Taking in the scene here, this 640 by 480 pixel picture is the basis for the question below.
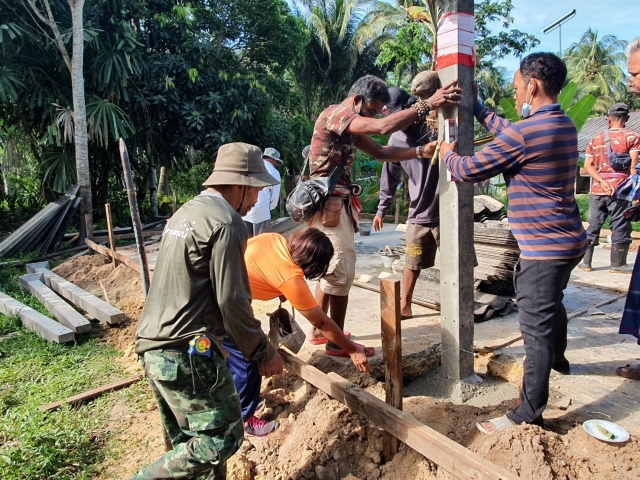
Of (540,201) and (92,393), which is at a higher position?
(540,201)

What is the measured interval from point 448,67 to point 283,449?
236 cm

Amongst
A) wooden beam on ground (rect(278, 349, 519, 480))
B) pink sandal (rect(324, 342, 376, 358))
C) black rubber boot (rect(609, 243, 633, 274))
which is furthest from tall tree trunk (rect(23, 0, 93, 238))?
black rubber boot (rect(609, 243, 633, 274))

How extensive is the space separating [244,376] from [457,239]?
149cm

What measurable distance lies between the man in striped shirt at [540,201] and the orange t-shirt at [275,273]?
1060 mm

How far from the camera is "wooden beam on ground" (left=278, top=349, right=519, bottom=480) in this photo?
169 centimetres

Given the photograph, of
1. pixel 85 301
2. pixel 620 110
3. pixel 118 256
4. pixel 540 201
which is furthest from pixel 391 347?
pixel 118 256

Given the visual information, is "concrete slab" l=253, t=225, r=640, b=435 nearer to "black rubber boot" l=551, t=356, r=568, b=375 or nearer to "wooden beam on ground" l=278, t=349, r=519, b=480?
"black rubber boot" l=551, t=356, r=568, b=375

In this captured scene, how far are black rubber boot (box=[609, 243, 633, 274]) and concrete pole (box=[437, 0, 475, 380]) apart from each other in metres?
3.93

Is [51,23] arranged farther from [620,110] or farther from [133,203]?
[620,110]

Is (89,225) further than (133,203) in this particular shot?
Yes

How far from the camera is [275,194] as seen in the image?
6359mm

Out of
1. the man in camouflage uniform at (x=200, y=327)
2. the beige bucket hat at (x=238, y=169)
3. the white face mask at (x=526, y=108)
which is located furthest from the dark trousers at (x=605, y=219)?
the man in camouflage uniform at (x=200, y=327)

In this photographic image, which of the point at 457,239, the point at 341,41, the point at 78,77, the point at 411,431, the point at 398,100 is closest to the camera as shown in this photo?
the point at 411,431

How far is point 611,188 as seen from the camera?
513cm
